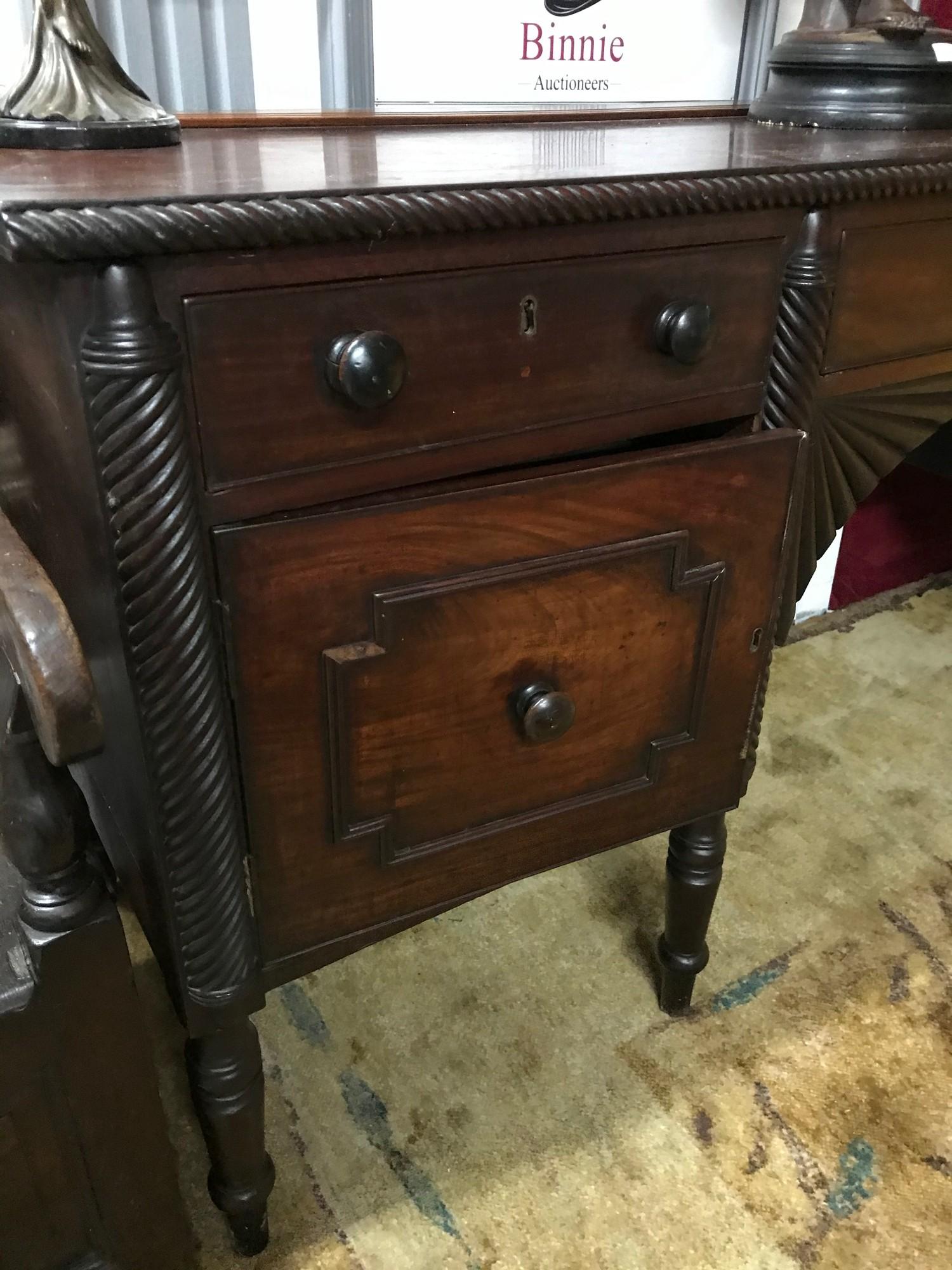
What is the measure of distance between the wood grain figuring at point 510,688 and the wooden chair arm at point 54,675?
0.53 ft

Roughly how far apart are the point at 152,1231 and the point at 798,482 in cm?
69

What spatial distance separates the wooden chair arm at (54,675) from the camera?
444 millimetres

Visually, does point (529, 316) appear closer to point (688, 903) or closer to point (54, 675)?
point (54, 675)

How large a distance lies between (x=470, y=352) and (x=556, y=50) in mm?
685

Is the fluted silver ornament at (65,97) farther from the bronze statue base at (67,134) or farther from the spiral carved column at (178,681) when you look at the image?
the spiral carved column at (178,681)

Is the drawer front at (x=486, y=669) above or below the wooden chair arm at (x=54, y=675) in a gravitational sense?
below

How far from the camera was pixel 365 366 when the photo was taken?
1.67 ft

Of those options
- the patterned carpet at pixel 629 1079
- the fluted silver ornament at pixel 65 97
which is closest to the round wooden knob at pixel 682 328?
the fluted silver ornament at pixel 65 97

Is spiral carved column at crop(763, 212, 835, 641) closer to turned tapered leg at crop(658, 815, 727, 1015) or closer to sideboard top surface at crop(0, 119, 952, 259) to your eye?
sideboard top surface at crop(0, 119, 952, 259)

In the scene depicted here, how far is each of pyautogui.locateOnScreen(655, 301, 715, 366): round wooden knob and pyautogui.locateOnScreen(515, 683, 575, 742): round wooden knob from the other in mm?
221

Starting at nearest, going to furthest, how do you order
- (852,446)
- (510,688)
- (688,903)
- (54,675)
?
1. (54,675)
2. (510,688)
3. (852,446)
4. (688,903)

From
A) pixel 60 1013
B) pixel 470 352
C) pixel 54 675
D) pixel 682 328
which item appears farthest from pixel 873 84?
pixel 60 1013

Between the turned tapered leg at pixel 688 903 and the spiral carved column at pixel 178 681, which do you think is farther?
the turned tapered leg at pixel 688 903

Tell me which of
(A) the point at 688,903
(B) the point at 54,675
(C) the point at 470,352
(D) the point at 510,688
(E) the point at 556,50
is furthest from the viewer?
(E) the point at 556,50
